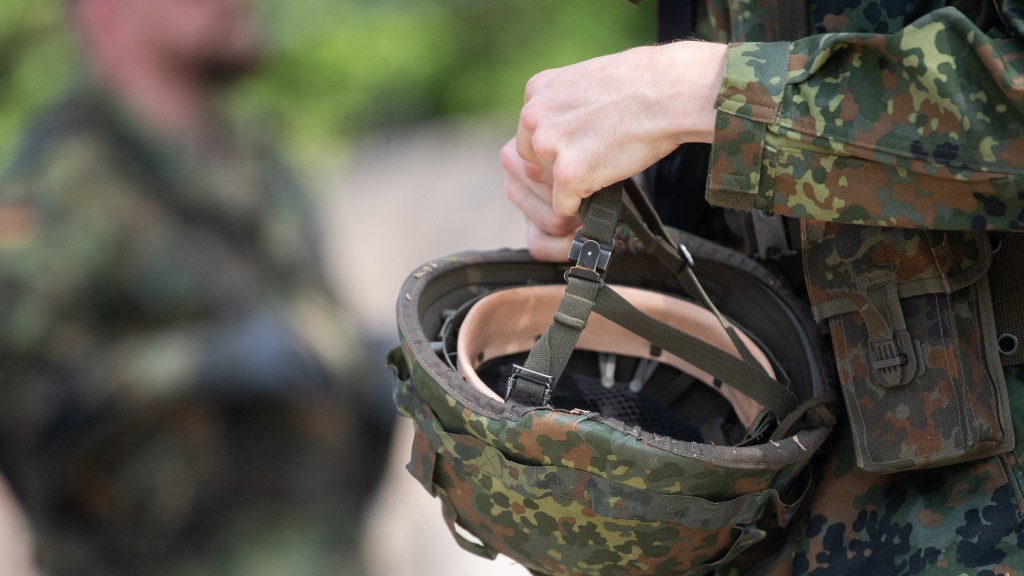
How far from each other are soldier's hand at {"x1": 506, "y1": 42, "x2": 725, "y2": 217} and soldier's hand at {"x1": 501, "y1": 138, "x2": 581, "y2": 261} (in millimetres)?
134

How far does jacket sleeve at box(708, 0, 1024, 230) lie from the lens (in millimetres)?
1006

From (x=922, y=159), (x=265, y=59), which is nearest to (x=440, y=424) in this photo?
(x=922, y=159)

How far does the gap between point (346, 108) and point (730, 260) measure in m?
3.96

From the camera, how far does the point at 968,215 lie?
3.46 ft

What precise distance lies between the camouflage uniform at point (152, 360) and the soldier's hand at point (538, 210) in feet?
8.84

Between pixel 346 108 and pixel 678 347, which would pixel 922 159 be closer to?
pixel 678 347

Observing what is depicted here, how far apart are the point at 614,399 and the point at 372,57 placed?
4100mm

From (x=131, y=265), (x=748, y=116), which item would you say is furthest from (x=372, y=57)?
(x=748, y=116)

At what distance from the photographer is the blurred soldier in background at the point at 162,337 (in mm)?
3697

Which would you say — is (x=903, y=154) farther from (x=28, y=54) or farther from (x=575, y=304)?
(x=28, y=54)

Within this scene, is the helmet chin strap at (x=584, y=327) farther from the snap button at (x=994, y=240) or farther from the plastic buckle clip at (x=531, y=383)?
the snap button at (x=994, y=240)

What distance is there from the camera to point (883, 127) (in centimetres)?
105

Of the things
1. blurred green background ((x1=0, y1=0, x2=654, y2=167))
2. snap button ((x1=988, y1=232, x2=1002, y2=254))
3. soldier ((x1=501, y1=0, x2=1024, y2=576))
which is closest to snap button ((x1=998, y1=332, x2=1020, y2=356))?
soldier ((x1=501, y1=0, x2=1024, y2=576))

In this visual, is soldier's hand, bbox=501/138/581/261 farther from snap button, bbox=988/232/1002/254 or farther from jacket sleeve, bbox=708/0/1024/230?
snap button, bbox=988/232/1002/254
